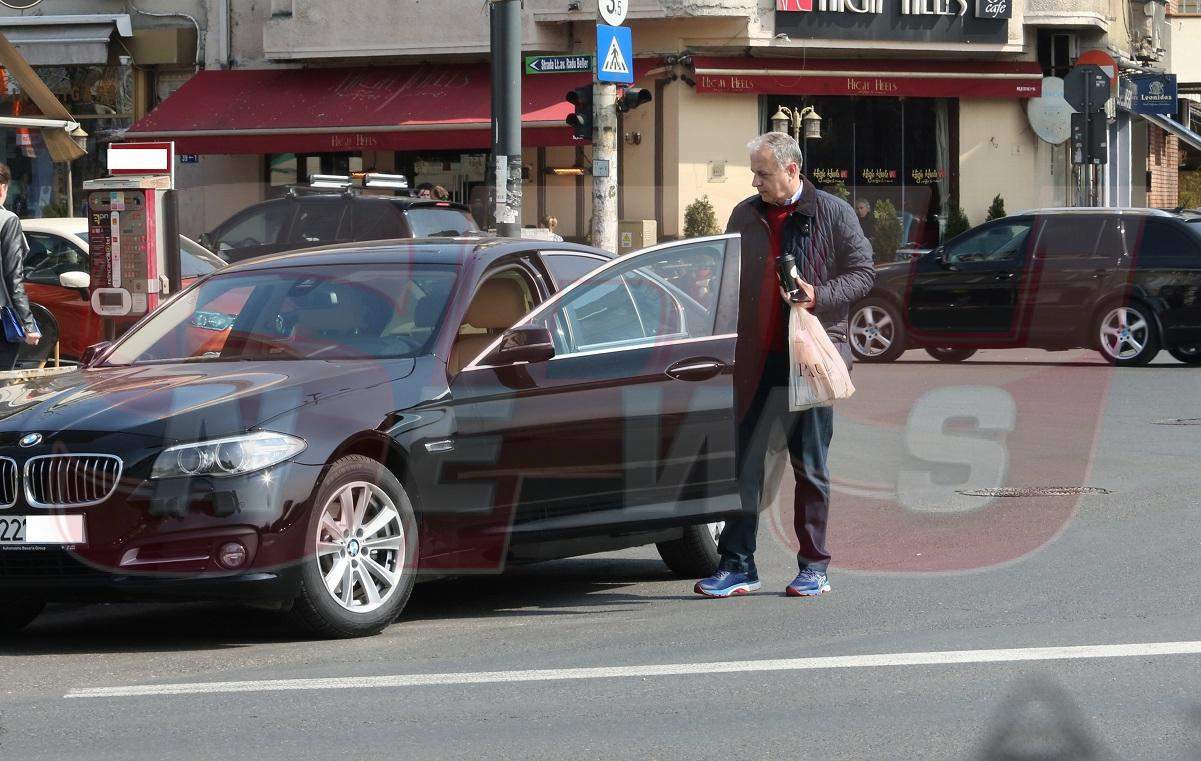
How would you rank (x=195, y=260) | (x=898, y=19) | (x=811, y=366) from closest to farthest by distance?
(x=811, y=366) → (x=195, y=260) → (x=898, y=19)

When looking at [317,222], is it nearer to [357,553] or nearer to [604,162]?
[604,162]

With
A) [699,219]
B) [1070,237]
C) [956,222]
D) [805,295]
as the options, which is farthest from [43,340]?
[956,222]

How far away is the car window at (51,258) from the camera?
17.0 metres

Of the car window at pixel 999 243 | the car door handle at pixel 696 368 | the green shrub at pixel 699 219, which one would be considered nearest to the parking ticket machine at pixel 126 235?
the car door handle at pixel 696 368

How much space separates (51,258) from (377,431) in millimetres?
11228

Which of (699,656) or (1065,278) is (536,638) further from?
(1065,278)

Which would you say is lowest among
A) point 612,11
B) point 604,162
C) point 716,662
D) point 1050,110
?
point 716,662

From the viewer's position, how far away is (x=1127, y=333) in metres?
19.9

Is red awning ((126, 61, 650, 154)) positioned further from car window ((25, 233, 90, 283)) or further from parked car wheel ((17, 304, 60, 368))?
parked car wheel ((17, 304, 60, 368))

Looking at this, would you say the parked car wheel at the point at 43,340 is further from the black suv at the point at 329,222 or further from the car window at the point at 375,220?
the car window at the point at 375,220

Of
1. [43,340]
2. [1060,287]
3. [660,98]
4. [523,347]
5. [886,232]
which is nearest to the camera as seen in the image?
[523,347]

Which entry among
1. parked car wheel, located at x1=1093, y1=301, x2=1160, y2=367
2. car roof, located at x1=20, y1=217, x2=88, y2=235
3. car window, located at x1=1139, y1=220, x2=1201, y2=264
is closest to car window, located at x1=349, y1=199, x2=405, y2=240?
car roof, located at x1=20, y1=217, x2=88, y2=235

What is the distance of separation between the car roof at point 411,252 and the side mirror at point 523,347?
62 cm

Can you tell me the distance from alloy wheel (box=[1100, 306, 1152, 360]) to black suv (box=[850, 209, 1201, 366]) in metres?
0.01
